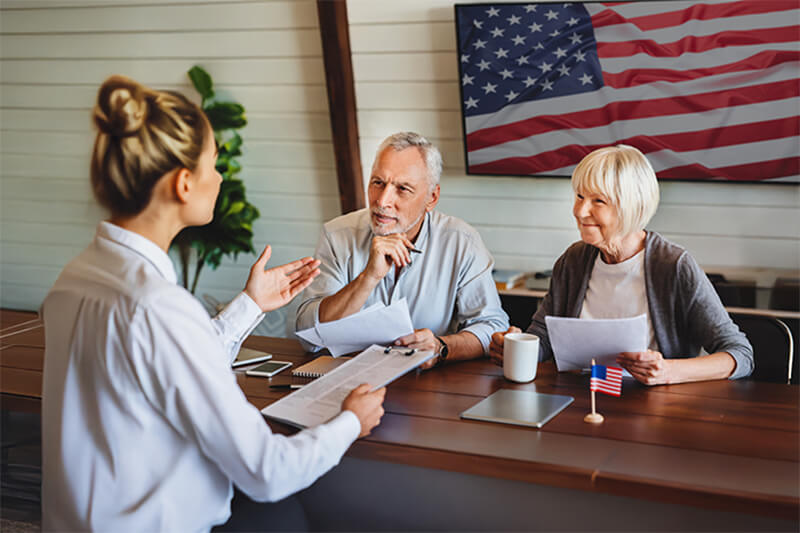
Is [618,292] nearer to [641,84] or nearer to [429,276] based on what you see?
[429,276]

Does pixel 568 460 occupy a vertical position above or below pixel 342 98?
below

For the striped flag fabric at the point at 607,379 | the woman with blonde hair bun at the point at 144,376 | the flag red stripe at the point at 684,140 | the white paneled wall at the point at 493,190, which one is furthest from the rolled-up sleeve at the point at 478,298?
the white paneled wall at the point at 493,190

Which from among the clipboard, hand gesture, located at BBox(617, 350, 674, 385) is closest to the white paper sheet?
hand gesture, located at BBox(617, 350, 674, 385)

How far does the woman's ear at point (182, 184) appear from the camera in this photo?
1.38 meters

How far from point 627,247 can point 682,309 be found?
0.22 metres

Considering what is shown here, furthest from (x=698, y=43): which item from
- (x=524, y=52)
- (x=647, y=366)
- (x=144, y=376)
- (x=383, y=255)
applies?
(x=144, y=376)

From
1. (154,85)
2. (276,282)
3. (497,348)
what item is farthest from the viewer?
(154,85)

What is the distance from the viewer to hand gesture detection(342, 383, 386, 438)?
1571 mm

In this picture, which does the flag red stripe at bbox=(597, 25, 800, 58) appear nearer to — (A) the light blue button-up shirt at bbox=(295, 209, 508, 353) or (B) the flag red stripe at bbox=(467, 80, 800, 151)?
(B) the flag red stripe at bbox=(467, 80, 800, 151)

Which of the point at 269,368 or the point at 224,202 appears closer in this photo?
the point at 269,368

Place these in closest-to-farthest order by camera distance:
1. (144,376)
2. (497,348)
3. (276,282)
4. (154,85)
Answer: (144,376) → (276,282) → (497,348) → (154,85)

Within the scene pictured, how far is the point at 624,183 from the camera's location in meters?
2.04

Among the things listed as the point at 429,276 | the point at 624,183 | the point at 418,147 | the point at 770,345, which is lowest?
the point at 770,345

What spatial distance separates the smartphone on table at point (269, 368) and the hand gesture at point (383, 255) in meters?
0.37
